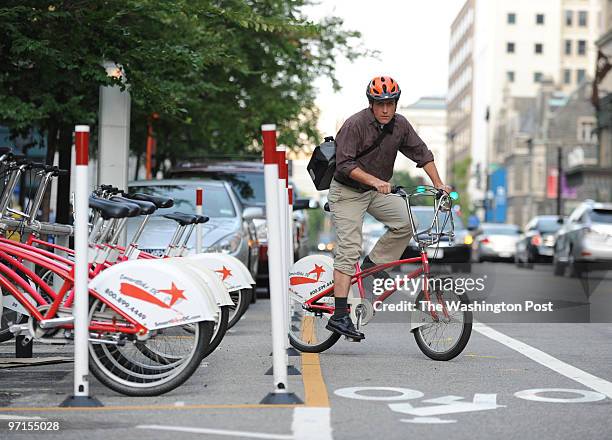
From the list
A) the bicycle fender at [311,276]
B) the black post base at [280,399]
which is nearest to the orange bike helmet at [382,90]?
the bicycle fender at [311,276]

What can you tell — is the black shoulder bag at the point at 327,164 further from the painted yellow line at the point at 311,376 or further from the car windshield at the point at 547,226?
the car windshield at the point at 547,226

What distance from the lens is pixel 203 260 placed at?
10828 mm

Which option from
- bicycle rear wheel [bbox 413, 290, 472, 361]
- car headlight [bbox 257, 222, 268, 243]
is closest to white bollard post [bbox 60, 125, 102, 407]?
bicycle rear wheel [bbox 413, 290, 472, 361]

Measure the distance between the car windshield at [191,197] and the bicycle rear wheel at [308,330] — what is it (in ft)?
19.3

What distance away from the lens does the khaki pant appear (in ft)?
33.5

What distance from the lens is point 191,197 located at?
16953 millimetres

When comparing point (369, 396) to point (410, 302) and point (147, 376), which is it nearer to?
point (147, 376)

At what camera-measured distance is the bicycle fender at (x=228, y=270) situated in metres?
10.9

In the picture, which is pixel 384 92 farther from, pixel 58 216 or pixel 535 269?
pixel 535 269

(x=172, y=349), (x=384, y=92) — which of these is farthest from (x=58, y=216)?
(x=172, y=349)

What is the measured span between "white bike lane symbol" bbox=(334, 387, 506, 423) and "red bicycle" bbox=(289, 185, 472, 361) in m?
1.76

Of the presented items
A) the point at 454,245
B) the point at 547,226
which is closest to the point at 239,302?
the point at 454,245

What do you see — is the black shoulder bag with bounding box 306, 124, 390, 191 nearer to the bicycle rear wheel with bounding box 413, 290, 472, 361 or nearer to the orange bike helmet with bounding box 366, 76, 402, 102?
the orange bike helmet with bounding box 366, 76, 402, 102

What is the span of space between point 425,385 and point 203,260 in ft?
9.43
